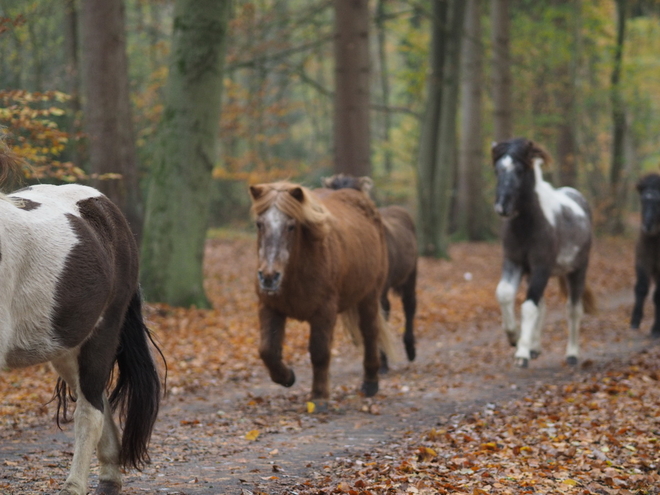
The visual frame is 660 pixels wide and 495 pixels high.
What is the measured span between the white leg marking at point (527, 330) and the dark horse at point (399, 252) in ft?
4.84

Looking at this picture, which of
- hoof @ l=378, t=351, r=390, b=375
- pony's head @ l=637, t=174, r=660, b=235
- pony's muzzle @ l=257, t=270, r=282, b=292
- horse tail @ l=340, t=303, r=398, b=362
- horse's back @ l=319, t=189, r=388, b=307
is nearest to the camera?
pony's muzzle @ l=257, t=270, r=282, b=292

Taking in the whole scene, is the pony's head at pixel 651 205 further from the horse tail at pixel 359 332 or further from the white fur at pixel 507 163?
the horse tail at pixel 359 332

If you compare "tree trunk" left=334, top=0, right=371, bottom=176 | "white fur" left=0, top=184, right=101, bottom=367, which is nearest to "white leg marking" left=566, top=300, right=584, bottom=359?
"tree trunk" left=334, top=0, right=371, bottom=176

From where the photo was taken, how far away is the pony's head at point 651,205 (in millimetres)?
11625

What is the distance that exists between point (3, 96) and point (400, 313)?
8.46 meters

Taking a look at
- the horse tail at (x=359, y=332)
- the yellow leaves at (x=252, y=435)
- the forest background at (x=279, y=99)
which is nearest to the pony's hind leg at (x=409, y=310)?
the horse tail at (x=359, y=332)

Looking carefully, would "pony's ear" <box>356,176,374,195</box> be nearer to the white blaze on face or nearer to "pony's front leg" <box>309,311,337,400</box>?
"pony's front leg" <box>309,311,337,400</box>

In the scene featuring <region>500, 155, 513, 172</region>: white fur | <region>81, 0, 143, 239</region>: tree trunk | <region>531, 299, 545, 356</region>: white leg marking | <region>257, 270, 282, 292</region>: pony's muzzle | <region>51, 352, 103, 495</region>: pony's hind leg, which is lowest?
<region>531, 299, 545, 356</region>: white leg marking

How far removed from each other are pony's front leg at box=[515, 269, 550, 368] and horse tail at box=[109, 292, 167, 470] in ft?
17.2

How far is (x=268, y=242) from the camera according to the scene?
6.42m

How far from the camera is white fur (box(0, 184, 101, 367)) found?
12.1ft

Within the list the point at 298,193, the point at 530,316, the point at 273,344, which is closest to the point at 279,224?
the point at 298,193

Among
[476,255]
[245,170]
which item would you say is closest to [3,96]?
[476,255]

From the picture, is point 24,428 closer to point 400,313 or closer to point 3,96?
point 3,96
